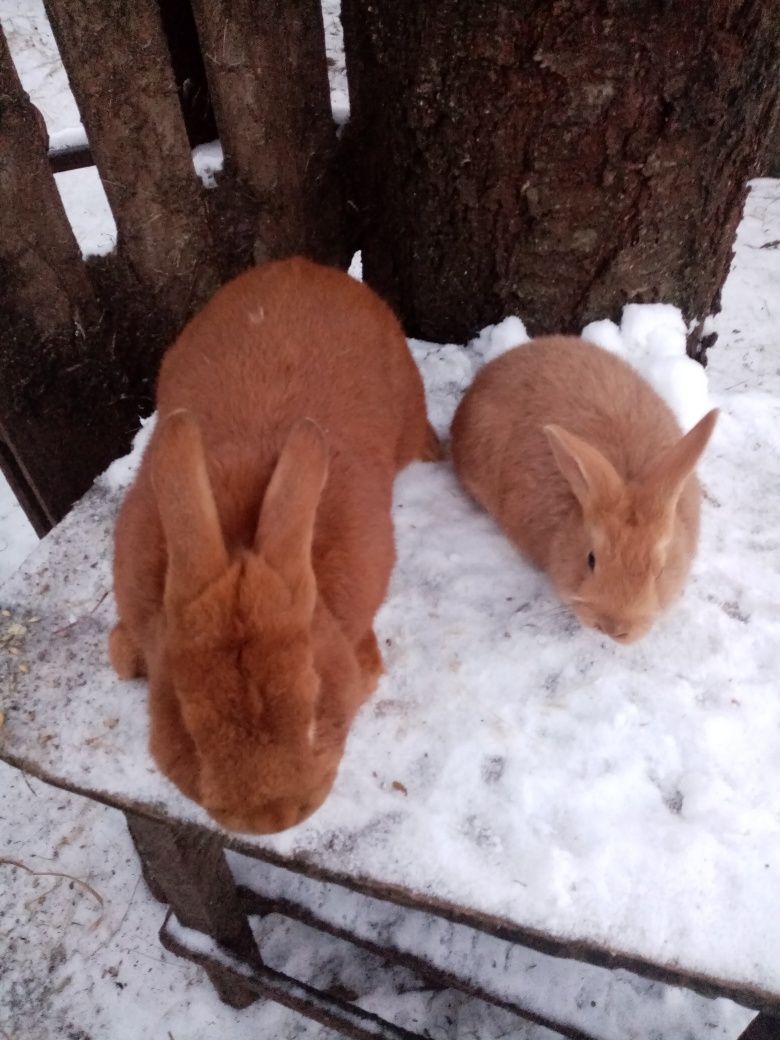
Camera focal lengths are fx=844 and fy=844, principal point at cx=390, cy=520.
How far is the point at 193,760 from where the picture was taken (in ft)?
4.17

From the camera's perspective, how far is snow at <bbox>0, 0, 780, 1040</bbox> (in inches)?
59.9

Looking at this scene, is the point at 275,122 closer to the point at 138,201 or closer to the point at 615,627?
the point at 138,201

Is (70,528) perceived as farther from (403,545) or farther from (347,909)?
(347,909)

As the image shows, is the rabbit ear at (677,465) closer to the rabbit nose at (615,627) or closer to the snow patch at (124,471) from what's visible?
the rabbit nose at (615,627)

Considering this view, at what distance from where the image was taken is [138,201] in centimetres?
218

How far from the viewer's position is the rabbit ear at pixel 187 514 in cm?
123

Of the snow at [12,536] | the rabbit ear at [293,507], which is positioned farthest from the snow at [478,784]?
the snow at [12,536]

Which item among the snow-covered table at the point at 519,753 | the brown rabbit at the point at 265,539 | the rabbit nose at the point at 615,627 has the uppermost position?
the brown rabbit at the point at 265,539

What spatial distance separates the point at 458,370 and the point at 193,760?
1.61 meters

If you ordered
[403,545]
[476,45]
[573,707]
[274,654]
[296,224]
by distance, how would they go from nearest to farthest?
[274,654] → [573,707] → [476,45] → [403,545] → [296,224]

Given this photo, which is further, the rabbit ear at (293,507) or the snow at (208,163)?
the snow at (208,163)

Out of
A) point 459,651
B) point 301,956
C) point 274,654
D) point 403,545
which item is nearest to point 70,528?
point 403,545

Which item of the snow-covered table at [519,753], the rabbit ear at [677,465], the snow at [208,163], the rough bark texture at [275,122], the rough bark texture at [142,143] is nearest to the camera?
→ the snow-covered table at [519,753]

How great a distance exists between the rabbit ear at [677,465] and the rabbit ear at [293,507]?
0.82 meters
